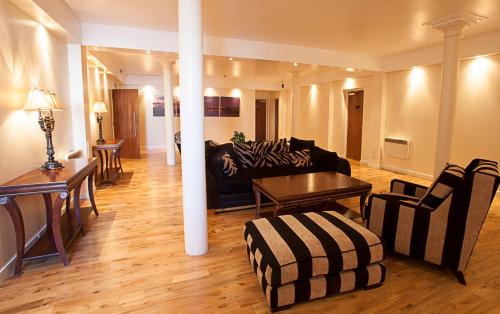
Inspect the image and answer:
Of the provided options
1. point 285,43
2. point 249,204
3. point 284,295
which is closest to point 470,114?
point 285,43

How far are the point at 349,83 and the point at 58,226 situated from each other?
7112 millimetres

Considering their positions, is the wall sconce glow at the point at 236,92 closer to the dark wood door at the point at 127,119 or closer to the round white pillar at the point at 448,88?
the dark wood door at the point at 127,119

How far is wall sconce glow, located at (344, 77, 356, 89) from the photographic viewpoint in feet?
24.0

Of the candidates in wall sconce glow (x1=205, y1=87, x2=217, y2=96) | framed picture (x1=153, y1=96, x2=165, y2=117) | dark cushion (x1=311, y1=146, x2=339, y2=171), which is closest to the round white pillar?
dark cushion (x1=311, y1=146, x2=339, y2=171)

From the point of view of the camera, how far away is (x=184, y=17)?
2281 millimetres

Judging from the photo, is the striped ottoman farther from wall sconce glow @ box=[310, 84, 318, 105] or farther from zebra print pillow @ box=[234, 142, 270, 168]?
wall sconce glow @ box=[310, 84, 318, 105]

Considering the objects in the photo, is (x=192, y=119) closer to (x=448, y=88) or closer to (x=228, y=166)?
(x=228, y=166)

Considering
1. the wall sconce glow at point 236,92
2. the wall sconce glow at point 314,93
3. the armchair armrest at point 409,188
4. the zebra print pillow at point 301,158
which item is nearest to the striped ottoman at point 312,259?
the armchair armrest at point 409,188

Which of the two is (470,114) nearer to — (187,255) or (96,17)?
(187,255)

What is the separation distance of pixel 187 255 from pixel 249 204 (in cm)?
140

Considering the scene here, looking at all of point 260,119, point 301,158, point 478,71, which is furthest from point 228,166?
point 260,119

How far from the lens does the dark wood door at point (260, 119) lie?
38.9ft

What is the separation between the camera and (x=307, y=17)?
3756 millimetres

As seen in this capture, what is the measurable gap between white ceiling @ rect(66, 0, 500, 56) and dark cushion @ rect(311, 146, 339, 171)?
1.92 meters
